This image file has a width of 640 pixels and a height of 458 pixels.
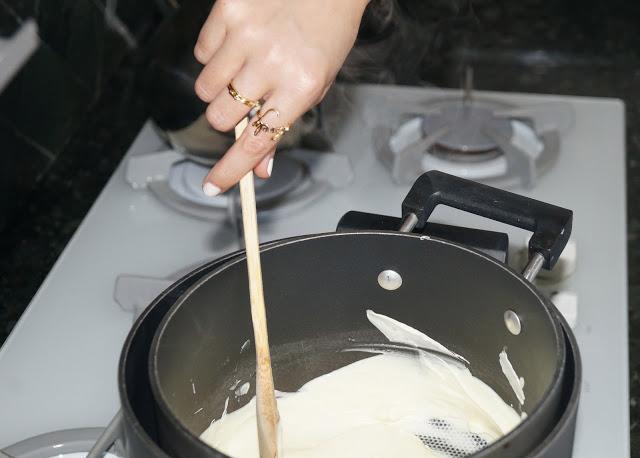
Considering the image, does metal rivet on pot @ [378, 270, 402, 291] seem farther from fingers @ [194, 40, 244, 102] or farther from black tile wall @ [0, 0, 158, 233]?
black tile wall @ [0, 0, 158, 233]

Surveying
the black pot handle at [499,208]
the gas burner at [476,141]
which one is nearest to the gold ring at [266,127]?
the black pot handle at [499,208]

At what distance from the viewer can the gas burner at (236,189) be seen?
1.02m

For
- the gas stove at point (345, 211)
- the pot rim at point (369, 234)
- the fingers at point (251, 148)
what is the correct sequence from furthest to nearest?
the gas stove at point (345, 211), the fingers at point (251, 148), the pot rim at point (369, 234)

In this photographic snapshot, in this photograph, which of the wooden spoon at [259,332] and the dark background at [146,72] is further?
the dark background at [146,72]

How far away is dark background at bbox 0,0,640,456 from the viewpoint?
100 cm

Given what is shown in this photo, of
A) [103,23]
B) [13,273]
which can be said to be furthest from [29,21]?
[13,273]

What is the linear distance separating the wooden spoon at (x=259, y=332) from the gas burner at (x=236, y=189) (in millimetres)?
395

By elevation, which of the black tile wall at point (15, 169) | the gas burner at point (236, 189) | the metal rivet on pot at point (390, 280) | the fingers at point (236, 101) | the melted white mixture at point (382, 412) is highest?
the fingers at point (236, 101)

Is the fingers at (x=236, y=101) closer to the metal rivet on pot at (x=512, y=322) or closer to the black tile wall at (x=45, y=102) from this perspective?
the metal rivet on pot at (x=512, y=322)

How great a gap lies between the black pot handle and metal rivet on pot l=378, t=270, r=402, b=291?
→ 0.16 ft

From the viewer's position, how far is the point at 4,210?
1074 millimetres

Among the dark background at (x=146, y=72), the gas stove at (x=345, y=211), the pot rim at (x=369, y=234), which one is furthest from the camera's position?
the dark background at (x=146, y=72)

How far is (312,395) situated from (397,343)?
2.9 inches

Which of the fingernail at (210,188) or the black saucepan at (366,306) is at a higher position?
the fingernail at (210,188)
